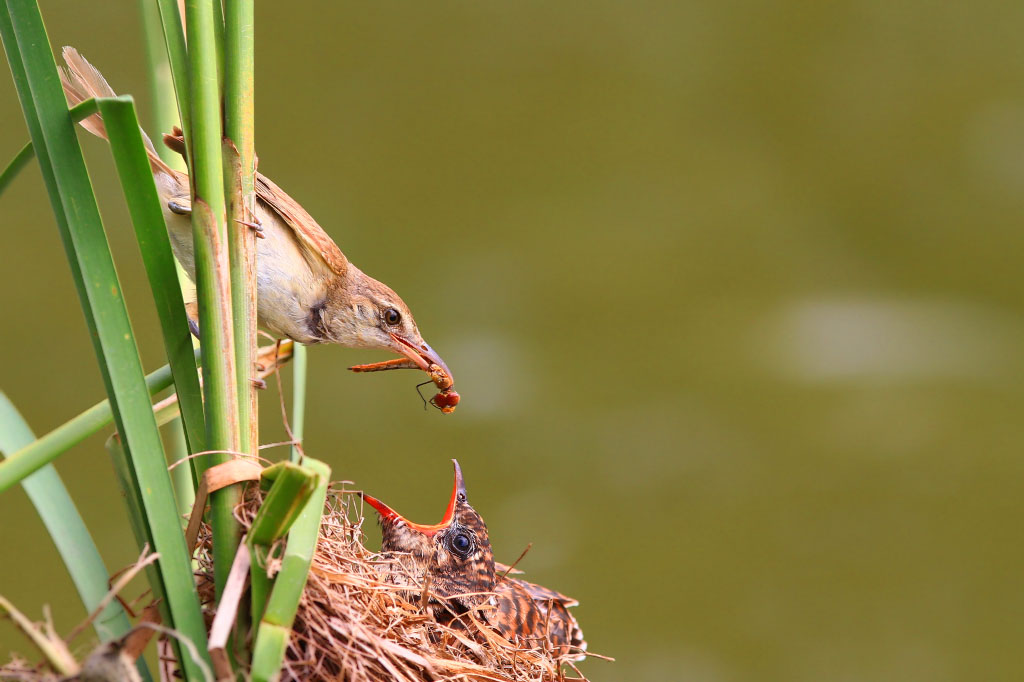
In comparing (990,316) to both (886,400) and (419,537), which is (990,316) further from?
(419,537)

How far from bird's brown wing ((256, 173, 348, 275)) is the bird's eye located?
1.56ft

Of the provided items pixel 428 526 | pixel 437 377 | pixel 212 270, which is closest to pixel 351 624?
pixel 212 270

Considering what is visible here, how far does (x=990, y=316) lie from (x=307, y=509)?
309 centimetres

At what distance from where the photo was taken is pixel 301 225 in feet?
3.05

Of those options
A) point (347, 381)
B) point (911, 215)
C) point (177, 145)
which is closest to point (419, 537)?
point (177, 145)

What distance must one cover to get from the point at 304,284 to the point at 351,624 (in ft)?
1.35

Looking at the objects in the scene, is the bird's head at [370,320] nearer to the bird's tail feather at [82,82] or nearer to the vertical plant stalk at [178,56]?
the bird's tail feather at [82,82]

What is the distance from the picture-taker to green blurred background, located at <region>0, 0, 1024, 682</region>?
2.80m

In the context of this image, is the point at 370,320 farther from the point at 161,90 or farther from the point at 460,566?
the point at 460,566

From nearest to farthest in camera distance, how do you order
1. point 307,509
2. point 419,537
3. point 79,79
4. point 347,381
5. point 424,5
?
point 307,509, point 79,79, point 419,537, point 424,5, point 347,381

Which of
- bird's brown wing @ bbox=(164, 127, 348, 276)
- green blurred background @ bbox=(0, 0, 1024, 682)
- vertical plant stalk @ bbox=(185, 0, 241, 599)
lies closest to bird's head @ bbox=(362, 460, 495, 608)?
bird's brown wing @ bbox=(164, 127, 348, 276)

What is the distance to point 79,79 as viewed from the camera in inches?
30.8

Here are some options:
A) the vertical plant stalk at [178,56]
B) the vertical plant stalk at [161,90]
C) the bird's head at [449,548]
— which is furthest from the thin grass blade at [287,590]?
the bird's head at [449,548]

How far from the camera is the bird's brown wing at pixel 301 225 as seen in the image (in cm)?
89
